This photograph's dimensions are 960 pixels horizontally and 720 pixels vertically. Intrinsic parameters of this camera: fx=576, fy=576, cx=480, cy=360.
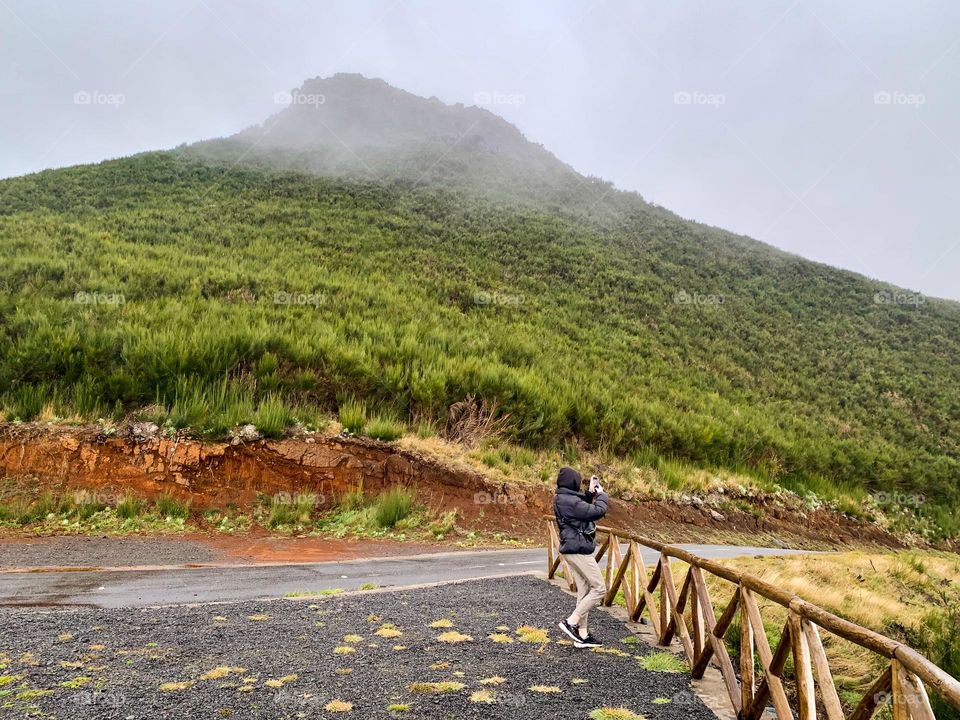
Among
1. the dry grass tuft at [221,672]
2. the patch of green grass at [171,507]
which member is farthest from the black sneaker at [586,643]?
the patch of green grass at [171,507]

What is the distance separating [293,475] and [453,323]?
12926 millimetres

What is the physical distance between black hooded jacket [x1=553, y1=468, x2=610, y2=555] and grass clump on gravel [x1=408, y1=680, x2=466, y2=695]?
215cm

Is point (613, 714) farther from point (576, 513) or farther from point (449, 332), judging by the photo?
point (449, 332)

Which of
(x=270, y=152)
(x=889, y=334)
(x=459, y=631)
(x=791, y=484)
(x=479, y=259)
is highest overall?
(x=270, y=152)

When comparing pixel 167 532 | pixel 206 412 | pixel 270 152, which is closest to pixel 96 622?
pixel 167 532

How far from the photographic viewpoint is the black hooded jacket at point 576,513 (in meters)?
6.28

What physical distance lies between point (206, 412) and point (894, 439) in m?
31.0

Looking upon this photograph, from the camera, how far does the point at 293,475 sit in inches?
554

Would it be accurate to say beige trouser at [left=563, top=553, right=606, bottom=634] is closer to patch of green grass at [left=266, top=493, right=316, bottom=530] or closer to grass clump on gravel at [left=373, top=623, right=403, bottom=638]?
grass clump on gravel at [left=373, top=623, right=403, bottom=638]

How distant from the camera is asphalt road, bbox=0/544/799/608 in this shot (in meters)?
7.34

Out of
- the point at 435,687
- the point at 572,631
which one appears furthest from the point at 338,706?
the point at 572,631

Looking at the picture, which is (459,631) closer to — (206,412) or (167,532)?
(167,532)

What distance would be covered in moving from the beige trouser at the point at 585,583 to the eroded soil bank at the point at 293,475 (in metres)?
8.57

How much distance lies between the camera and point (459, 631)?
617 cm
